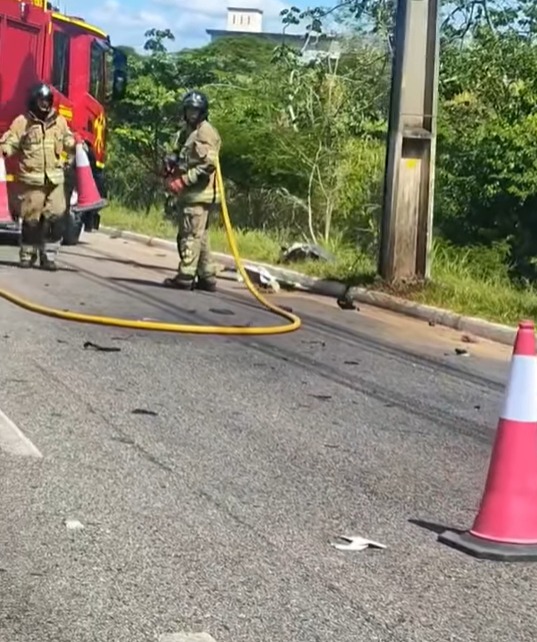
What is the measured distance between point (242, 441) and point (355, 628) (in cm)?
276

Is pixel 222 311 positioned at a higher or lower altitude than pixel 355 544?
higher

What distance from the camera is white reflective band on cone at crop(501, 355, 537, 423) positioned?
559 centimetres

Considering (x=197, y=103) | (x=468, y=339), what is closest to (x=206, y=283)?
(x=197, y=103)

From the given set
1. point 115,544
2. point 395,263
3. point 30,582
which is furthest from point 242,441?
point 395,263

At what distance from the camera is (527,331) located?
18.3 ft

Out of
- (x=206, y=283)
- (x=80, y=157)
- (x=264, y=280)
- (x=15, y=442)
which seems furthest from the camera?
(x=80, y=157)

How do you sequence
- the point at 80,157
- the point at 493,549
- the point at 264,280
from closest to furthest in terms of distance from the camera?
the point at 493,549, the point at 264,280, the point at 80,157

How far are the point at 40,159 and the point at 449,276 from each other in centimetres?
467

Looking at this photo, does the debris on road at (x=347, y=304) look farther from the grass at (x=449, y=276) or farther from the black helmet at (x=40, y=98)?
the black helmet at (x=40, y=98)

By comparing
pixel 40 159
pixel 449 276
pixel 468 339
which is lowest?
pixel 468 339

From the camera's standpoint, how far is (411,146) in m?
14.2

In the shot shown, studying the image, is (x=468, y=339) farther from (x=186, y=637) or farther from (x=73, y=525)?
(x=186, y=637)

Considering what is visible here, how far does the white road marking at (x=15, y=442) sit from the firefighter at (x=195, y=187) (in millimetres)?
6401

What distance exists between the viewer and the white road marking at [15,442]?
21.8 feet
